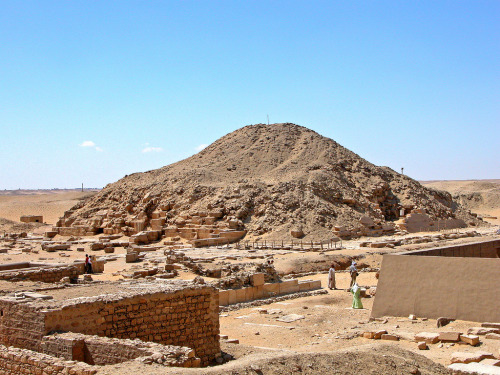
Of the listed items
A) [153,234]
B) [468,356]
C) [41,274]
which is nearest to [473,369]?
[468,356]

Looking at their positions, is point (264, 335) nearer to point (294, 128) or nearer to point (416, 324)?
point (416, 324)

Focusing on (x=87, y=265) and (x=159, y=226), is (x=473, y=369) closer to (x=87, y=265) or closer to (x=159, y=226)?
(x=87, y=265)

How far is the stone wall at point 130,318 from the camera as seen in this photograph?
26.3 feet

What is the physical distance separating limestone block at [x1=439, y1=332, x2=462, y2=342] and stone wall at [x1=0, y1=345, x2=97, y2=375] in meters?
6.16

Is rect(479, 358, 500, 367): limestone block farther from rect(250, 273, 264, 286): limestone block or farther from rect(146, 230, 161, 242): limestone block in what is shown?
rect(146, 230, 161, 242): limestone block

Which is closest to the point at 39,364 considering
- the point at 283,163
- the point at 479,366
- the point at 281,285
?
the point at 479,366

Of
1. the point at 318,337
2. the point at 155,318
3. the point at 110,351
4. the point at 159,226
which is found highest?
the point at 159,226

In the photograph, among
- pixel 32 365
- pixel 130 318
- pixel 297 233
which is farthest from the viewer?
pixel 297 233

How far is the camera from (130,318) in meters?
8.59

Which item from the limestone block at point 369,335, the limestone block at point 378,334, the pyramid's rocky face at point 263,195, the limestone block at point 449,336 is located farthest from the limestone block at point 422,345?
the pyramid's rocky face at point 263,195

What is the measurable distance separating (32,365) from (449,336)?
6800 mm

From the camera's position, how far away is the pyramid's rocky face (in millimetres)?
36969

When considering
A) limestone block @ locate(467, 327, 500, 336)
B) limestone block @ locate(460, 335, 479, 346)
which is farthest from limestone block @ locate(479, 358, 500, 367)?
limestone block @ locate(467, 327, 500, 336)

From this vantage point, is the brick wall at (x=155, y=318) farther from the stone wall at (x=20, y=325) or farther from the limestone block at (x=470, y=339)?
the limestone block at (x=470, y=339)
